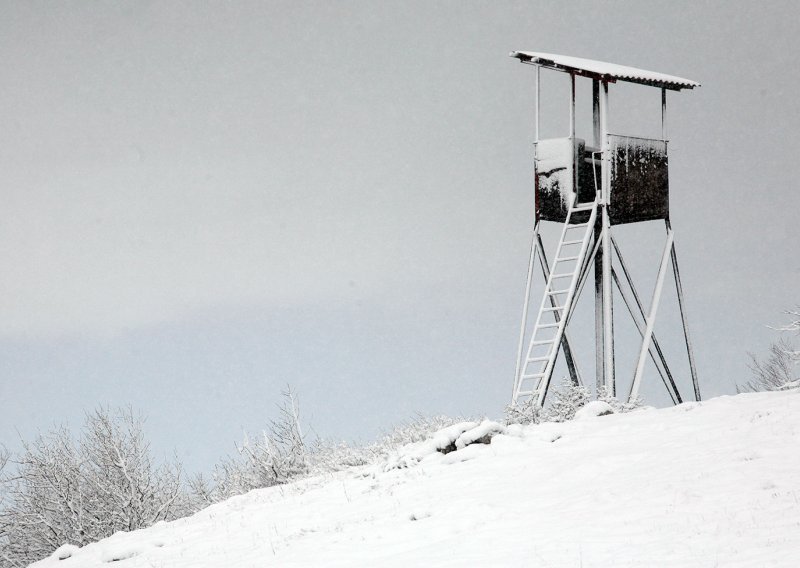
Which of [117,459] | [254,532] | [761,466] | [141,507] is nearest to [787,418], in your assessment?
[761,466]

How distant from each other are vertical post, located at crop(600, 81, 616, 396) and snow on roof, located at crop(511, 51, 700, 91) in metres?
0.38

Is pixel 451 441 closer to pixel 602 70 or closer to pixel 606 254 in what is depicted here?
pixel 606 254

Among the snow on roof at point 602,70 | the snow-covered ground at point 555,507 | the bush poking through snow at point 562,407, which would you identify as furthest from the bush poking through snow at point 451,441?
the snow on roof at point 602,70

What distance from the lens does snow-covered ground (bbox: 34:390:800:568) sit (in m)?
9.98

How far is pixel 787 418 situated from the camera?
542 inches

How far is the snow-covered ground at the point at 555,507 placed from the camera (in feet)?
32.8

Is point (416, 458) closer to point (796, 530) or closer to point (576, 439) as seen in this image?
point (576, 439)

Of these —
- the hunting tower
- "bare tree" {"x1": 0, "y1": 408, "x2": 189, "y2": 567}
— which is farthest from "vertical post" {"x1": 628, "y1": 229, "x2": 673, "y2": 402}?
"bare tree" {"x1": 0, "y1": 408, "x2": 189, "y2": 567}

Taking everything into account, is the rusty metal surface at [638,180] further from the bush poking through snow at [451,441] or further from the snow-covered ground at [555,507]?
the bush poking through snow at [451,441]

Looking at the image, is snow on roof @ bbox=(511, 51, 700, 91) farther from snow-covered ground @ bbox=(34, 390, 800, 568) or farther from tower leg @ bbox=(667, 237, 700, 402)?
snow-covered ground @ bbox=(34, 390, 800, 568)

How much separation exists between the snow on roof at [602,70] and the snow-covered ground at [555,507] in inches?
329

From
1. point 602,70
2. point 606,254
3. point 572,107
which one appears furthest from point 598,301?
point 602,70

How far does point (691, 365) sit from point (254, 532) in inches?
492

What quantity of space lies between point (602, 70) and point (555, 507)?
41.4 ft
